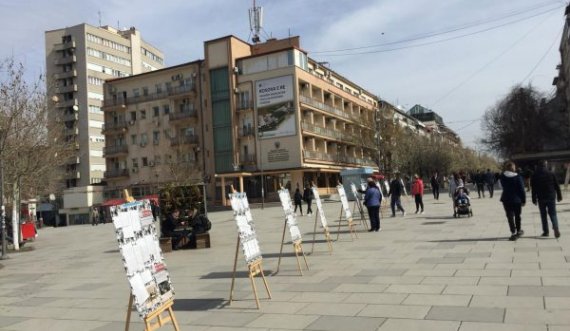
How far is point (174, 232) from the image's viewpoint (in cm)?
1630

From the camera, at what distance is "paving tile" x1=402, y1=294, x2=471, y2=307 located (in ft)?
22.1

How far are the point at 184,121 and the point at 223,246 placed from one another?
53676 mm

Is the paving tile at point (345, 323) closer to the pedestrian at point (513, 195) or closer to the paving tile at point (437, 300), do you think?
the paving tile at point (437, 300)

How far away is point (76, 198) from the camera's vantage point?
73938mm

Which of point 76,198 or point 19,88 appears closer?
point 19,88

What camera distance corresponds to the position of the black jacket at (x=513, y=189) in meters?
12.2

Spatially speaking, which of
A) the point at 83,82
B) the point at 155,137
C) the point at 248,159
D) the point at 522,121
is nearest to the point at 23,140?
the point at 248,159

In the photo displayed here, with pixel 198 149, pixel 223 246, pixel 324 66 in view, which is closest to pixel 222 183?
pixel 198 149

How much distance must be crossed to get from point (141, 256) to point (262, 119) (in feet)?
191

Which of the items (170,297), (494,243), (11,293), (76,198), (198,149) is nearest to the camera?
(170,297)

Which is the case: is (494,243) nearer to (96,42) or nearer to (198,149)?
(198,149)

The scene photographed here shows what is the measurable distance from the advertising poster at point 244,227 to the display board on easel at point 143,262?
2.25 meters

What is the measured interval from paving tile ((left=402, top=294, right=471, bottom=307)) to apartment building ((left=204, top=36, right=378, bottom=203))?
5218cm

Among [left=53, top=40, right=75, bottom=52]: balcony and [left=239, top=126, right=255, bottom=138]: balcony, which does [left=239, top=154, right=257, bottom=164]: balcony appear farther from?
[left=53, top=40, right=75, bottom=52]: balcony
